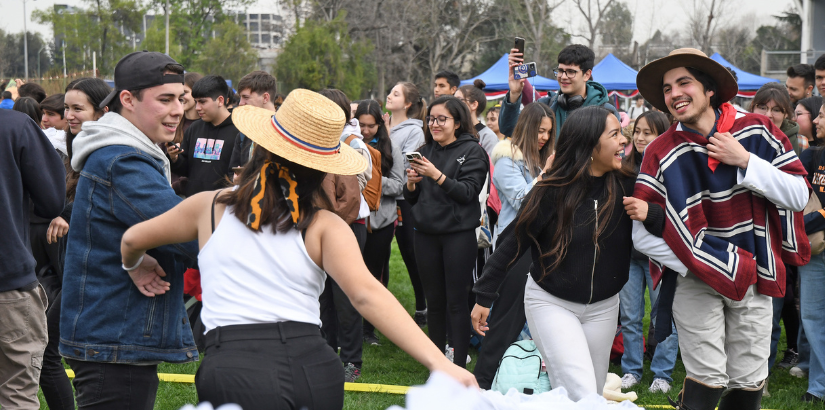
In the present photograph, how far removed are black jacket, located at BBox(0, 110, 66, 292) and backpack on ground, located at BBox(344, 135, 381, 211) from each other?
2.86 meters

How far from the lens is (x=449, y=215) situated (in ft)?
18.6

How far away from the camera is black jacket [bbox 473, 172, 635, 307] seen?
150 inches

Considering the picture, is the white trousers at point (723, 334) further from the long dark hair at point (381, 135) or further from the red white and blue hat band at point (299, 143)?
the long dark hair at point (381, 135)

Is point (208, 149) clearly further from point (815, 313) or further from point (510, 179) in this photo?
point (815, 313)

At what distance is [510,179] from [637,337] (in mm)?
1647

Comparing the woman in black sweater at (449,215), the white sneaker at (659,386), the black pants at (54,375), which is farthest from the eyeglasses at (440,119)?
the black pants at (54,375)

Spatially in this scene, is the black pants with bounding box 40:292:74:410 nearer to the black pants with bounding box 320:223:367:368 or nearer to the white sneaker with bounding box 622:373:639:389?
the black pants with bounding box 320:223:367:368

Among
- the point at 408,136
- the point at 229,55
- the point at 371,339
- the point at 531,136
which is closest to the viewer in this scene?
the point at 531,136

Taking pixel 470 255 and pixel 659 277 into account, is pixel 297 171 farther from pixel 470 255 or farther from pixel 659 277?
pixel 470 255

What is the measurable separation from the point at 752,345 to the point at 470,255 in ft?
7.88

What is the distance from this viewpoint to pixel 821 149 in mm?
5355

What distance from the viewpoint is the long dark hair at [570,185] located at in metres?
3.83

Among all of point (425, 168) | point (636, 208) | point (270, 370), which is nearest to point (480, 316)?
point (636, 208)

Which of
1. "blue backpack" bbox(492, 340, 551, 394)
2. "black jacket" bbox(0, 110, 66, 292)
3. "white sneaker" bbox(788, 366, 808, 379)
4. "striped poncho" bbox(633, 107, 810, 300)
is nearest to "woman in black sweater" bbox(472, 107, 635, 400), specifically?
"striped poncho" bbox(633, 107, 810, 300)
